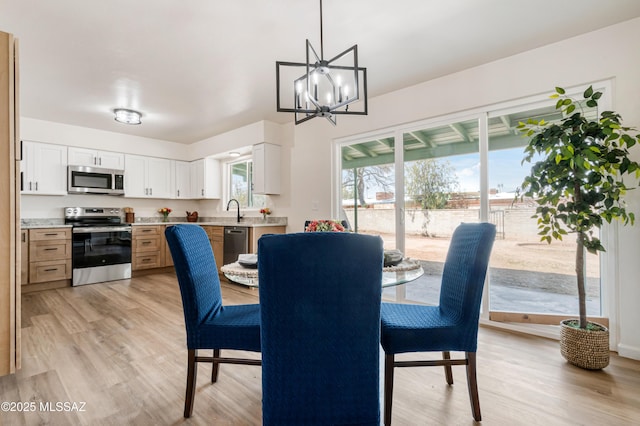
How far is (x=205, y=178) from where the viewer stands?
18.8 feet

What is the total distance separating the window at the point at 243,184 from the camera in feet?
18.0

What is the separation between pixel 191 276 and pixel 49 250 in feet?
13.8

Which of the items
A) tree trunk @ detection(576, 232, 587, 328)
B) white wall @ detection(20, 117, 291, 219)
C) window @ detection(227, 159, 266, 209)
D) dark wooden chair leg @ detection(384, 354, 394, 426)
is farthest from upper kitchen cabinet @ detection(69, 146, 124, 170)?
tree trunk @ detection(576, 232, 587, 328)

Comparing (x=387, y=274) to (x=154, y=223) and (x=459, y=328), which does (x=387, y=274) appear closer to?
(x=459, y=328)

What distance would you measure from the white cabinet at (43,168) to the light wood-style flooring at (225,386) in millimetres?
2551

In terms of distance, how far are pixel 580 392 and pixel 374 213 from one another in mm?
2448

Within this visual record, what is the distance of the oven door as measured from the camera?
14.7 feet

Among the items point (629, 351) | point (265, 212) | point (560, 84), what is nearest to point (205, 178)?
point (265, 212)

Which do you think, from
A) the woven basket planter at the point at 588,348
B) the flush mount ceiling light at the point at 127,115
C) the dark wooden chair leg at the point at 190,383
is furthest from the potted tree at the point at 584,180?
the flush mount ceiling light at the point at 127,115

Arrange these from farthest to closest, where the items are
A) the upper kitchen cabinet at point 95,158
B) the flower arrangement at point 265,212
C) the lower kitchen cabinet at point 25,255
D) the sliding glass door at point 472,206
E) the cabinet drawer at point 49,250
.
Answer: the flower arrangement at point 265,212, the upper kitchen cabinet at point 95,158, the cabinet drawer at point 49,250, the lower kitchen cabinet at point 25,255, the sliding glass door at point 472,206

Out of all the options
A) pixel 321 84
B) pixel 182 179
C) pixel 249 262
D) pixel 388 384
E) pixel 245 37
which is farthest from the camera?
pixel 182 179

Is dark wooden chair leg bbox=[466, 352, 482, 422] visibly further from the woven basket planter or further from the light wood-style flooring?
the woven basket planter

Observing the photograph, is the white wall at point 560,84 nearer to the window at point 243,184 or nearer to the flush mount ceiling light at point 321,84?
the flush mount ceiling light at point 321,84

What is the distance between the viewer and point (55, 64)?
2.87 m
